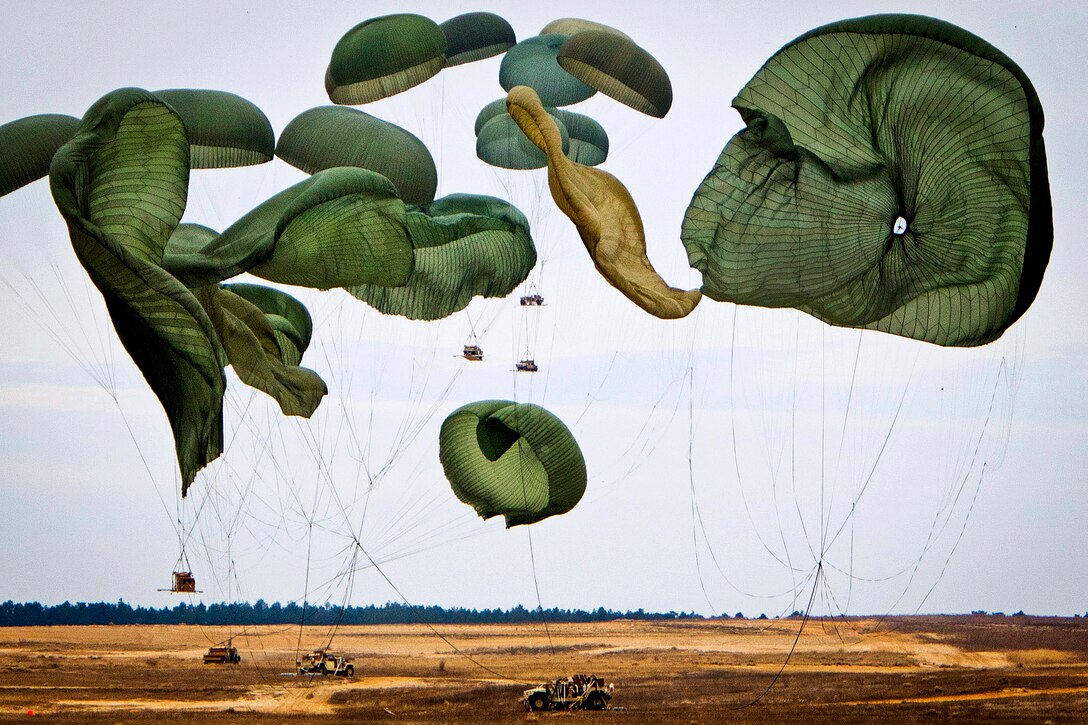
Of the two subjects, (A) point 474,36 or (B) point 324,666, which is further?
(B) point 324,666

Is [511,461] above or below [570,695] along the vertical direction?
above

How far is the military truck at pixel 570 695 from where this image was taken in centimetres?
2291

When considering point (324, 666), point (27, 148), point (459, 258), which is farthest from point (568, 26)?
point (324, 666)

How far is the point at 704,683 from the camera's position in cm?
2997

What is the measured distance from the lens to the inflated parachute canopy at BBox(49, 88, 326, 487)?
1251 cm

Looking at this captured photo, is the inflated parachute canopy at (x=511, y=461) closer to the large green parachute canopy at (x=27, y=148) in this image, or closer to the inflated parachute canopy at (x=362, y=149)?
the inflated parachute canopy at (x=362, y=149)

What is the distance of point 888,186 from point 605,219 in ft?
10.2

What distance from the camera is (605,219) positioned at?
1574 cm

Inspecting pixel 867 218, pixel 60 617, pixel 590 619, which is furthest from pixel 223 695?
pixel 60 617

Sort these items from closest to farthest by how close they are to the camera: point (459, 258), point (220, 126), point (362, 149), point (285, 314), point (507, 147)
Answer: point (220, 126) < point (362, 149) < point (459, 258) < point (285, 314) < point (507, 147)

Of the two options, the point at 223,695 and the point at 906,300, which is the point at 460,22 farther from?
the point at 223,695

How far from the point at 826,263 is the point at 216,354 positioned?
604 centimetres

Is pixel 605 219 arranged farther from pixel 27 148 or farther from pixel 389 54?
pixel 27 148

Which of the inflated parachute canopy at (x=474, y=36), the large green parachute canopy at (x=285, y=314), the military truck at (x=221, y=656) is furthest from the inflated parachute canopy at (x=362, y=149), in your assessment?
the military truck at (x=221, y=656)
